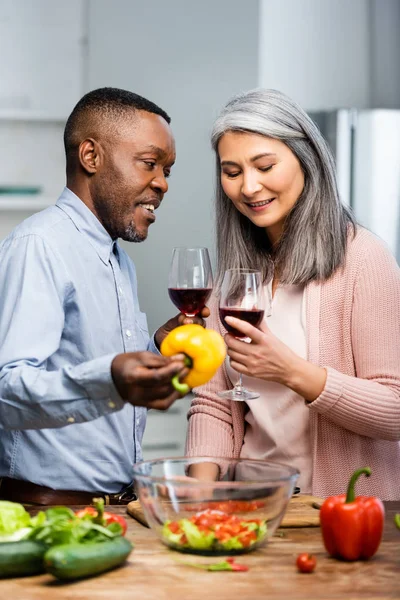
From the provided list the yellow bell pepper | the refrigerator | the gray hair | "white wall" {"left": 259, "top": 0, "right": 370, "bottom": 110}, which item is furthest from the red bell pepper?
"white wall" {"left": 259, "top": 0, "right": 370, "bottom": 110}

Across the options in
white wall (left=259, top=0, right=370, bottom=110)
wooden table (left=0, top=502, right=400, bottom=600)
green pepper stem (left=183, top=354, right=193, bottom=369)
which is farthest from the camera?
white wall (left=259, top=0, right=370, bottom=110)

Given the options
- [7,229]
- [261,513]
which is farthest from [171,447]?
[261,513]

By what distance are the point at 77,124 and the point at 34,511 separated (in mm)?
993

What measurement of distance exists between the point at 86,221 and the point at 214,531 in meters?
0.95

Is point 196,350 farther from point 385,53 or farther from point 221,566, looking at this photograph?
point 385,53

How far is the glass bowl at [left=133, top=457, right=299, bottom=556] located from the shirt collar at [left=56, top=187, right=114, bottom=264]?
79cm

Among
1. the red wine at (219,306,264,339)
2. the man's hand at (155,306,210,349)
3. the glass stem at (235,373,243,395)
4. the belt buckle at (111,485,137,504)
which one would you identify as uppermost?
the red wine at (219,306,264,339)

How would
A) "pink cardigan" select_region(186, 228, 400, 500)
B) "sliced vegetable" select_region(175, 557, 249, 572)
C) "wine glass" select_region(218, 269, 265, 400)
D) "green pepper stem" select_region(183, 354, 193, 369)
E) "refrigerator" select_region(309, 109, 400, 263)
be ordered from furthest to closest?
1. "refrigerator" select_region(309, 109, 400, 263)
2. "pink cardigan" select_region(186, 228, 400, 500)
3. "wine glass" select_region(218, 269, 265, 400)
4. "green pepper stem" select_region(183, 354, 193, 369)
5. "sliced vegetable" select_region(175, 557, 249, 572)

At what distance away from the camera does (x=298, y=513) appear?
6.14 feet

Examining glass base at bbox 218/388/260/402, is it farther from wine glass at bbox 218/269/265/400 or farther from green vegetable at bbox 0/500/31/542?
green vegetable at bbox 0/500/31/542

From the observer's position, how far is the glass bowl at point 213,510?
5.14 feet

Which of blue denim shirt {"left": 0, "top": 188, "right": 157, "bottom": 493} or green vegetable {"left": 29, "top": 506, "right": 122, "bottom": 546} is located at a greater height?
blue denim shirt {"left": 0, "top": 188, "right": 157, "bottom": 493}

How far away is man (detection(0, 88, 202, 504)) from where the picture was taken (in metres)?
1.73

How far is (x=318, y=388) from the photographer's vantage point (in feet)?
7.05
